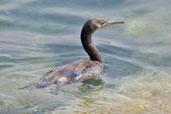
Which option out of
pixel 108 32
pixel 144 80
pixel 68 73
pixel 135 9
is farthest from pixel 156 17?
pixel 68 73

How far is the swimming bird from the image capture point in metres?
7.69

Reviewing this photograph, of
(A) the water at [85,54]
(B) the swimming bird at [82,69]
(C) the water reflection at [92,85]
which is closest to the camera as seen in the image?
(A) the water at [85,54]

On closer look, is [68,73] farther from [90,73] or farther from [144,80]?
[144,80]

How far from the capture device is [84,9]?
12883 mm

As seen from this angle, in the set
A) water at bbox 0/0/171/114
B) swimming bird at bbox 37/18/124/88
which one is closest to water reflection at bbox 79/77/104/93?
water at bbox 0/0/171/114

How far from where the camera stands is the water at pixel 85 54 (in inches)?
265

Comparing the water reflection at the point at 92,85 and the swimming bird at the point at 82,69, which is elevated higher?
the swimming bird at the point at 82,69

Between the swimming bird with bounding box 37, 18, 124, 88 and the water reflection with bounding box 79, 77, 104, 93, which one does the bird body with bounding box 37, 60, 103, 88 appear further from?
the water reflection with bounding box 79, 77, 104, 93

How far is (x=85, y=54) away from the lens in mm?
9961

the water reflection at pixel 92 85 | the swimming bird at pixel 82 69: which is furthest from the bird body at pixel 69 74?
the water reflection at pixel 92 85

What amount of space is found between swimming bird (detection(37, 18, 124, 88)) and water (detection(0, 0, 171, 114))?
0.18 meters

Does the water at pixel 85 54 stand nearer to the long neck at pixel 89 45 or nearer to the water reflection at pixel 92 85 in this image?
the water reflection at pixel 92 85

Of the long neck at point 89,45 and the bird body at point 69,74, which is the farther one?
the long neck at point 89,45

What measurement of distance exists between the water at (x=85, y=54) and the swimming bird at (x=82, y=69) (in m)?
0.18
